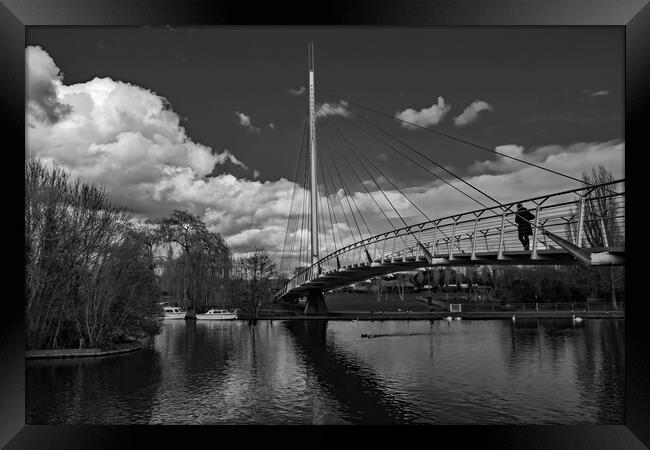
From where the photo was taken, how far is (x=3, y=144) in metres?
5.45

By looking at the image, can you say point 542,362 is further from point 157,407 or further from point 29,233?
point 29,233

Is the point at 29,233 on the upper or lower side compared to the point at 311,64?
lower

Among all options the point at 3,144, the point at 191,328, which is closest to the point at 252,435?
the point at 3,144

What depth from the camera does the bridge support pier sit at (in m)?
32.3

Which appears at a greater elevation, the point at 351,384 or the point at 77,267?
the point at 77,267

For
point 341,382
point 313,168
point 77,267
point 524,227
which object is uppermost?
point 313,168

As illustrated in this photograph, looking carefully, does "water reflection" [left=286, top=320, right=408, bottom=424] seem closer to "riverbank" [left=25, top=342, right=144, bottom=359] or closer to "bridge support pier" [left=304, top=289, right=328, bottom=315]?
"riverbank" [left=25, top=342, right=144, bottom=359]

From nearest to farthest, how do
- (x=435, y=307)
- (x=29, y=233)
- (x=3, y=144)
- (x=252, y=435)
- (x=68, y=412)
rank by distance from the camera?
(x=3, y=144) → (x=252, y=435) → (x=68, y=412) → (x=29, y=233) → (x=435, y=307)

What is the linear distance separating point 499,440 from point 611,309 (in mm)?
30994

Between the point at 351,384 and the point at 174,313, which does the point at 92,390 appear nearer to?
the point at 351,384
